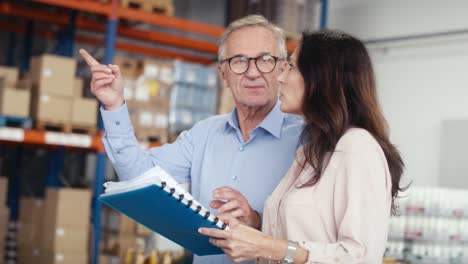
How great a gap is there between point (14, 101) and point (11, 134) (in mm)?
318

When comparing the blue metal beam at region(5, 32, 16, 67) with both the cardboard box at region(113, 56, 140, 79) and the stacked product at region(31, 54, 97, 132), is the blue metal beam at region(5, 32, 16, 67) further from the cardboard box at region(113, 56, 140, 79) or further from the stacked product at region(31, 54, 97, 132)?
the stacked product at region(31, 54, 97, 132)

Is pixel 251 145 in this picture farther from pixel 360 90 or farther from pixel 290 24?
pixel 290 24

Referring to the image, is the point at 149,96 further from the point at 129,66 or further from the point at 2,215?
the point at 2,215

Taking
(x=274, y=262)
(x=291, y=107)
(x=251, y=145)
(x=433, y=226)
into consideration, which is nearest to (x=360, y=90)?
(x=291, y=107)

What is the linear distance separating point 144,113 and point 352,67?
567cm

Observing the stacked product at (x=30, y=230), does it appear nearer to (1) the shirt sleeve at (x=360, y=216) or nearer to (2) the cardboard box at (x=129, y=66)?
(2) the cardboard box at (x=129, y=66)

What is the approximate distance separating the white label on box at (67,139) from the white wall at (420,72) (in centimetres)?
393

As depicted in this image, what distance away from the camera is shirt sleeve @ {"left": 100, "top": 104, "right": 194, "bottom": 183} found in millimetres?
2609

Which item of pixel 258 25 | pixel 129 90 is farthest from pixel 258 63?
pixel 129 90

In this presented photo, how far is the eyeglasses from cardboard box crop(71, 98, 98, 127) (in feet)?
15.0

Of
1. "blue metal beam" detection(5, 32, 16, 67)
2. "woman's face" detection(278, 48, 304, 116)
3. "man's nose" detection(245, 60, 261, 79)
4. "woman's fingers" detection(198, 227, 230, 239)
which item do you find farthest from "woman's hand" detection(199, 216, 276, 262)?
"blue metal beam" detection(5, 32, 16, 67)

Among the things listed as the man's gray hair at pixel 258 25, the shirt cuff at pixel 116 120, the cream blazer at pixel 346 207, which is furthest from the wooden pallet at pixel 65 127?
the cream blazer at pixel 346 207

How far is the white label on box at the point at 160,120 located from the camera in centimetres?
770

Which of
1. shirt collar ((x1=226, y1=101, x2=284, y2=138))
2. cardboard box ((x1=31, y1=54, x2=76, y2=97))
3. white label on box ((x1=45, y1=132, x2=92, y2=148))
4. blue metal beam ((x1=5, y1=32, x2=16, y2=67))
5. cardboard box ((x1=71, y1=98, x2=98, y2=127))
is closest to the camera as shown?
A: shirt collar ((x1=226, y1=101, x2=284, y2=138))
